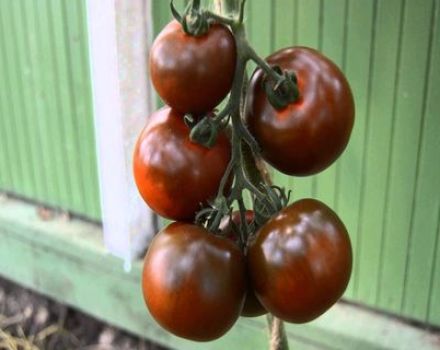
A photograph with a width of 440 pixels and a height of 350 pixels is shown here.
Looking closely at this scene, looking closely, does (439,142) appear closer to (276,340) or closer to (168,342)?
(276,340)

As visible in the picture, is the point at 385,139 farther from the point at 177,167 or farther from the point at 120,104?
the point at 177,167

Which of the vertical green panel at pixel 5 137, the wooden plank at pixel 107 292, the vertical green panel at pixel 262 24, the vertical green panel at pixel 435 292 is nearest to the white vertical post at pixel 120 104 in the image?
the wooden plank at pixel 107 292

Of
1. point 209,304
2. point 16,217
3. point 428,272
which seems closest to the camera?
point 209,304

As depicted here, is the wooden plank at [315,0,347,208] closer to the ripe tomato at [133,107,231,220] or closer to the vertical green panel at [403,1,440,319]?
the vertical green panel at [403,1,440,319]

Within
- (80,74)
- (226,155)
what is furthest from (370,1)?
(80,74)

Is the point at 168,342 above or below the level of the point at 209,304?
below

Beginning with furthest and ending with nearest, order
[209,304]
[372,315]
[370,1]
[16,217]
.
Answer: [16,217]
[372,315]
[370,1]
[209,304]

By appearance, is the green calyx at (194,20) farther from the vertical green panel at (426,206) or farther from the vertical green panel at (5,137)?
the vertical green panel at (5,137)
